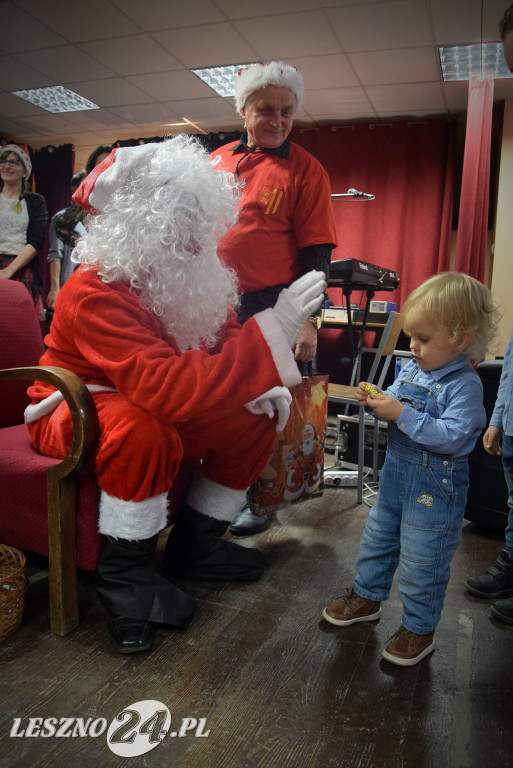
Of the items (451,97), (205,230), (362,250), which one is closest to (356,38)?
(451,97)

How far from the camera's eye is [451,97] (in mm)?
4008

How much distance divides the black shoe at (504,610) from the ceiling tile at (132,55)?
400 cm

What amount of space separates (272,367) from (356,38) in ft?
10.7

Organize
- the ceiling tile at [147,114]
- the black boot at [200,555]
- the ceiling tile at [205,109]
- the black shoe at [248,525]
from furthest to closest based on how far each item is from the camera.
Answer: the ceiling tile at [147,114]
the ceiling tile at [205,109]
the black shoe at [248,525]
the black boot at [200,555]

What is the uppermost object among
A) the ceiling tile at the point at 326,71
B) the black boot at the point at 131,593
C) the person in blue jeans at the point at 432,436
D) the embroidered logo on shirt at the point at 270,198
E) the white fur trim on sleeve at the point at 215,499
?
the ceiling tile at the point at 326,71

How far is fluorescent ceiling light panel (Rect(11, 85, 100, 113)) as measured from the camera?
4.67 m

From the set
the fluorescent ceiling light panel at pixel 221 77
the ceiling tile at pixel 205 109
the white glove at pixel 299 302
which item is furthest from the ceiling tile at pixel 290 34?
the white glove at pixel 299 302

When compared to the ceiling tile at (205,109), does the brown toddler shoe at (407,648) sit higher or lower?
lower

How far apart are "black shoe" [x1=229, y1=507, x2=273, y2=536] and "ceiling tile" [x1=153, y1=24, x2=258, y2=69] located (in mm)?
3211

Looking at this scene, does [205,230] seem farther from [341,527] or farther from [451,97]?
[451,97]

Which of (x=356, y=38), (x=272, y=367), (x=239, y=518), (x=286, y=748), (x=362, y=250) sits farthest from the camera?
(x=362, y=250)

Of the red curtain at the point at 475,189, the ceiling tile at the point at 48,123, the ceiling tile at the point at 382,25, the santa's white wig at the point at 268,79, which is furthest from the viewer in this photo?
the ceiling tile at the point at 48,123

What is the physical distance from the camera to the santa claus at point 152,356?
1045mm

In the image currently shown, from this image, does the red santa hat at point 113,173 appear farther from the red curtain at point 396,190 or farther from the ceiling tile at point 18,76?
the ceiling tile at point 18,76
